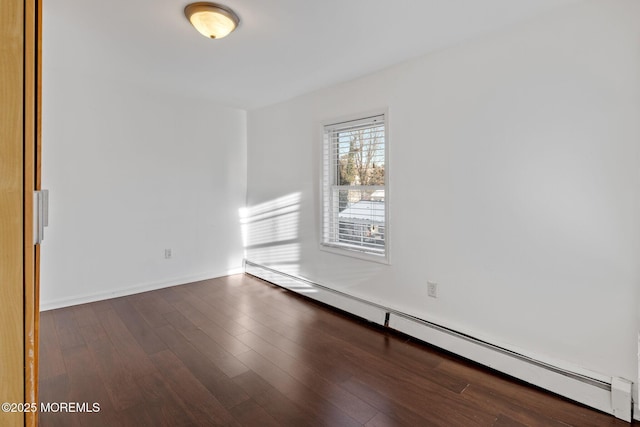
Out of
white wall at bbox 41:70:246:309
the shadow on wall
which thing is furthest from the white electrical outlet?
white wall at bbox 41:70:246:309

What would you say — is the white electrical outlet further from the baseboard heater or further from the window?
the window

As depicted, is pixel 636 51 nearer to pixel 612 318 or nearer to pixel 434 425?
pixel 612 318

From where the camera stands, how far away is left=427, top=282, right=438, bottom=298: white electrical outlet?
2697 mm

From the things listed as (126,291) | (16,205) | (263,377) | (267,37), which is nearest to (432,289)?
(263,377)

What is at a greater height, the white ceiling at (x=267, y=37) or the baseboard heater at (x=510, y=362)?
the white ceiling at (x=267, y=37)

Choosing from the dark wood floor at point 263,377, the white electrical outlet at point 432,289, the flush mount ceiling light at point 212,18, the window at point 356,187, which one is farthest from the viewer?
the window at point 356,187

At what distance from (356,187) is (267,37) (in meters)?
1.61

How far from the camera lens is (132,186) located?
386 centimetres

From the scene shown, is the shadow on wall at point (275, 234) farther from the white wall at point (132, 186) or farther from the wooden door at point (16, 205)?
the wooden door at point (16, 205)

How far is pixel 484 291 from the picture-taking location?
2420mm

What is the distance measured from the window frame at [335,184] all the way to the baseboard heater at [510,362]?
0.44m

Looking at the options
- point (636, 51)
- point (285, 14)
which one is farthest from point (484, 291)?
point (285, 14)

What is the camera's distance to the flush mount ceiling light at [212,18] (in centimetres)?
204

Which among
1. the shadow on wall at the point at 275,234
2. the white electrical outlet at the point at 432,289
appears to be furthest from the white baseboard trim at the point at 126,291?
the white electrical outlet at the point at 432,289
